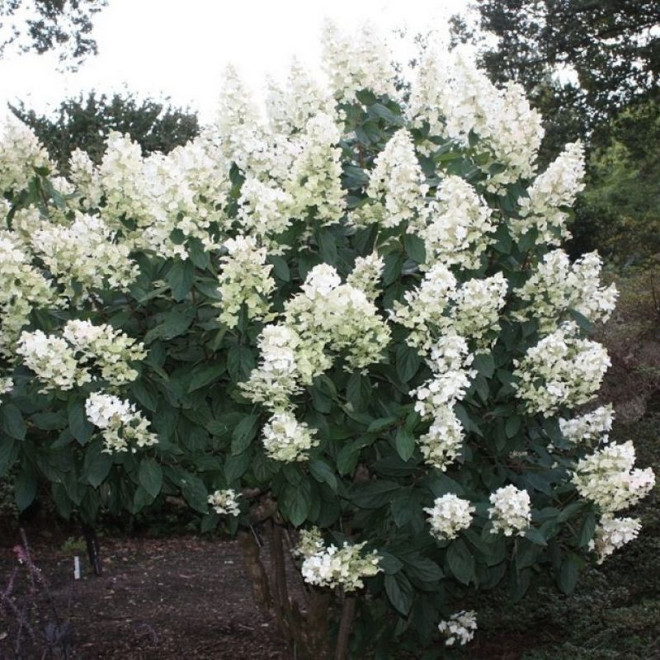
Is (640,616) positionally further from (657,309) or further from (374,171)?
(657,309)

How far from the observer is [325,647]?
4.43m

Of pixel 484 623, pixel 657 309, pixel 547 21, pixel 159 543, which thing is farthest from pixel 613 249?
pixel 484 623

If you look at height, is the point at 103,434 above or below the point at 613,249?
below

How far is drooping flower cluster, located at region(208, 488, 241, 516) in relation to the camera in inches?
144

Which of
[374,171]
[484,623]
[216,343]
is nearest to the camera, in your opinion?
[216,343]

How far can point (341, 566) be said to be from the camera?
3438 mm

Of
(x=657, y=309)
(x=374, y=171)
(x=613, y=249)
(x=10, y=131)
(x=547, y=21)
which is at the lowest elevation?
(x=374, y=171)

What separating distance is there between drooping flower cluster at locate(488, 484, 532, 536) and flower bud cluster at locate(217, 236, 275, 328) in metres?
1.01

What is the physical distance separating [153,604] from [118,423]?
3.49 metres

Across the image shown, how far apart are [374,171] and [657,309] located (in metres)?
6.96

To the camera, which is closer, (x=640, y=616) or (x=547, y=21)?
(x=640, y=616)

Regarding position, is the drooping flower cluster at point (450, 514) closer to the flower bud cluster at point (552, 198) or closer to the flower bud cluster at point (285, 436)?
the flower bud cluster at point (285, 436)

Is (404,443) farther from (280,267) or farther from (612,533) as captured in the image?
(612,533)

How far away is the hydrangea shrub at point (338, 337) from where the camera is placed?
326 cm
